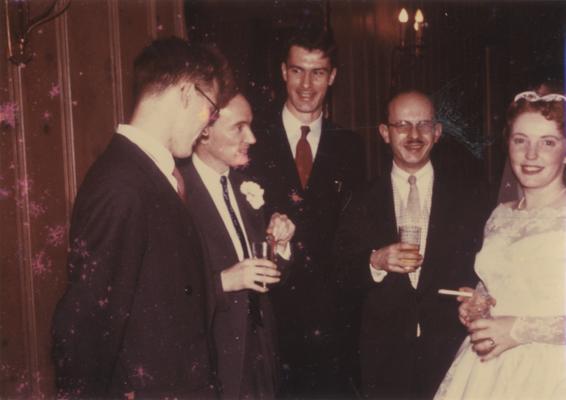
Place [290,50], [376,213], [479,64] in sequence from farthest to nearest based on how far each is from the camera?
1. [479,64]
2. [290,50]
3. [376,213]

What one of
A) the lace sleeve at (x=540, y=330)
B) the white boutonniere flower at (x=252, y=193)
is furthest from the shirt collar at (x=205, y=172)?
the lace sleeve at (x=540, y=330)

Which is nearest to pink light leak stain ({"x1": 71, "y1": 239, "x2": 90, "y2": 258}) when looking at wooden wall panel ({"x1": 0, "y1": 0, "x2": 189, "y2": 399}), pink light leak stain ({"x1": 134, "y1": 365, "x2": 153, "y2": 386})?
pink light leak stain ({"x1": 134, "y1": 365, "x2": 153, "y2": 386})

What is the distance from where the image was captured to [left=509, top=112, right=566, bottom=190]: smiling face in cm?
213

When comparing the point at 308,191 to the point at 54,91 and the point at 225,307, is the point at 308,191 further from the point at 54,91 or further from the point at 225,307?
the point at 54,91

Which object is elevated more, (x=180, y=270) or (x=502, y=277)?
(x=180, y=270)

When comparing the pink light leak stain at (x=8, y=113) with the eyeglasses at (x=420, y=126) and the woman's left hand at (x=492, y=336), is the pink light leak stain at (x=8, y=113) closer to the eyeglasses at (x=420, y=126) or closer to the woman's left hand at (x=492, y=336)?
Answer: the eyeglasses at (x=420, y=126)

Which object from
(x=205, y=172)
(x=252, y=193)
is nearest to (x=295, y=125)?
(x=252, y=193)

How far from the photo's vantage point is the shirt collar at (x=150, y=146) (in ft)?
5.39

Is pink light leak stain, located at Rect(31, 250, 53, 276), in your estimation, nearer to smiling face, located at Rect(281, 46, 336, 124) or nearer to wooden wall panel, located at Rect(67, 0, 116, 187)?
wooden wall panel, located at Rect(67, 0, 116, 187)

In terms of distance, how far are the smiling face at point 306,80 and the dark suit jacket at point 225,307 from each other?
3.26 feet

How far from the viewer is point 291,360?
10.7ft

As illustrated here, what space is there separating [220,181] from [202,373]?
3.30 ft

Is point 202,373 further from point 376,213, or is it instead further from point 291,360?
point 291,360

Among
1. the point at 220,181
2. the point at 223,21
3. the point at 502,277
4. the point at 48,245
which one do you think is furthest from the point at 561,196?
the point at 223,21
